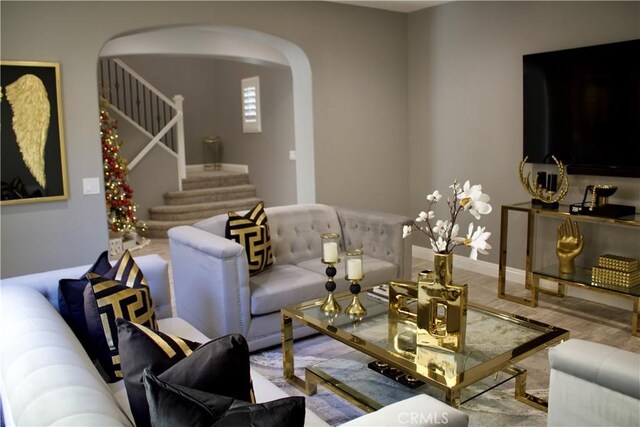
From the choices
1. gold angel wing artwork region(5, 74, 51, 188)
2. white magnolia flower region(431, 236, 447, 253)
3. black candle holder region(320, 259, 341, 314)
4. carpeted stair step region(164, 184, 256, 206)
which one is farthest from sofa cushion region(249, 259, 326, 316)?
carpeted stair step region(164, 184, 256, 206)

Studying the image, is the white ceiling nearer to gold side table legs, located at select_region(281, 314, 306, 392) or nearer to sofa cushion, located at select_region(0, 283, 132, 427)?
gold side table legs, located at select_region(281, 314, 306, 392)

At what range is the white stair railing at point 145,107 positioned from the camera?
8.20 meters

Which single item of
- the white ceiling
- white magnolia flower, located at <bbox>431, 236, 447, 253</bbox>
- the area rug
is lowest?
the area rug

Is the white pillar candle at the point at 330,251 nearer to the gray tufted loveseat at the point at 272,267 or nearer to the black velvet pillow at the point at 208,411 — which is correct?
the gray tufted loveseat at the point at 272,267

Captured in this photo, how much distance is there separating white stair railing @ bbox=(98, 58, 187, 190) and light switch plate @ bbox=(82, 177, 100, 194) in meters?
3.99

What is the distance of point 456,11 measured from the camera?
5273 millimetres

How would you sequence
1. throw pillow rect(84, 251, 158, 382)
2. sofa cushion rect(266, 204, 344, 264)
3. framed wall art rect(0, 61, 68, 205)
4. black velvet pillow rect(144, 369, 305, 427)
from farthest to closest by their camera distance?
sofa cushion rect(266, 204, 344, 264) → framed wall art rect(0, 61, 68, 205) → throw pillow rect(84, 251, 158, 382) → black velvet pillow rect(144, 369, 305, 427)

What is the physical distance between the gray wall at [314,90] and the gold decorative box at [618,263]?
2.35 m

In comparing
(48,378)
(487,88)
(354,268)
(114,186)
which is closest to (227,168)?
(114,186)

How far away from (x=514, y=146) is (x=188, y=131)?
6693mm

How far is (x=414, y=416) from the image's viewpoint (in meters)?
1.43

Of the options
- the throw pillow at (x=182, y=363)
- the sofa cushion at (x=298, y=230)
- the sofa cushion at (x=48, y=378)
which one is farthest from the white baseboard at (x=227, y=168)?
the throw pillow at (x=182, y=363)

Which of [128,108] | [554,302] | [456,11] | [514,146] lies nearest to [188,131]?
[128,108]

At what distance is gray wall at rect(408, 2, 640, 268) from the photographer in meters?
4.27
